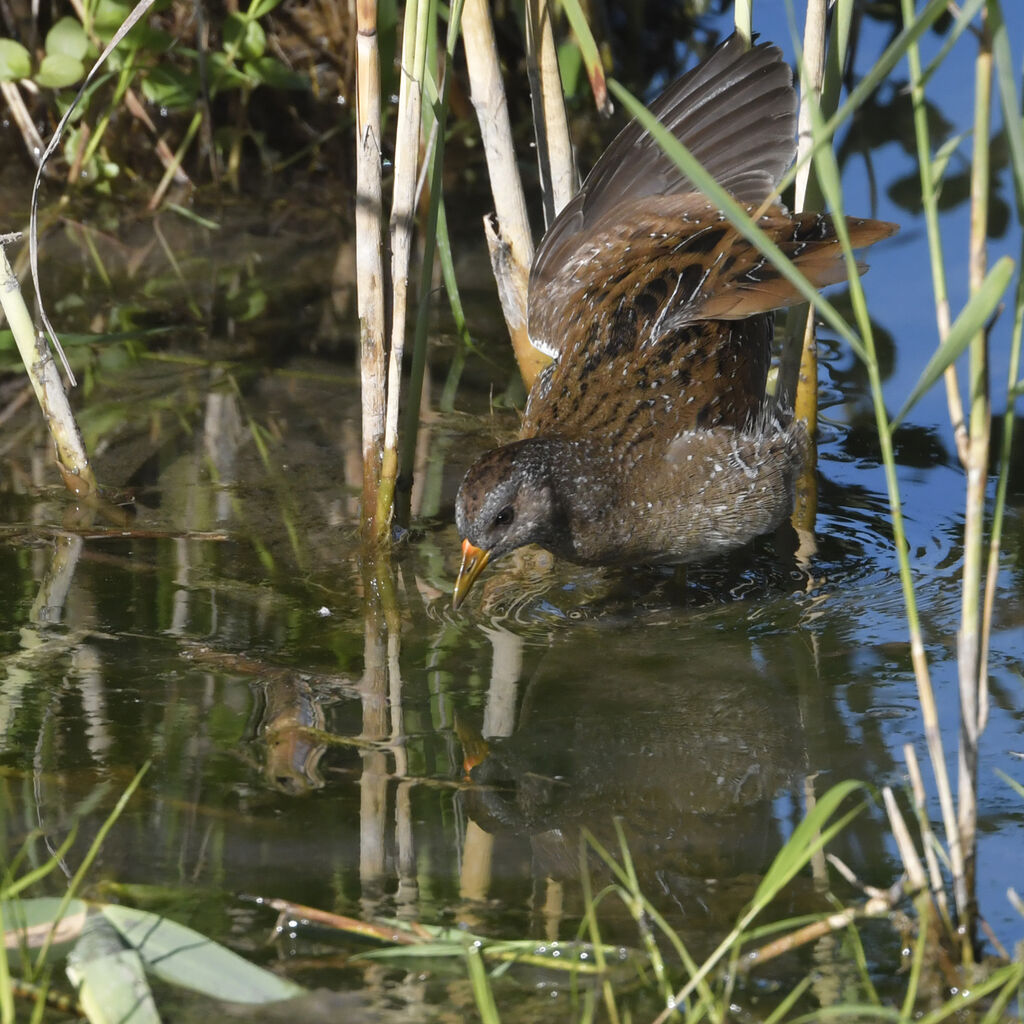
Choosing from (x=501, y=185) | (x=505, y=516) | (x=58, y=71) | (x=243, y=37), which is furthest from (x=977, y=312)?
(x=243, y=37)

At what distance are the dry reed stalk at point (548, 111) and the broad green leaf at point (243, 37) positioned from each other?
188cm

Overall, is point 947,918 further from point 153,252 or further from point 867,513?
point 153,252

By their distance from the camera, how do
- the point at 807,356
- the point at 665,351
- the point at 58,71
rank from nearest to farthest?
the point at 665,351 < the point at 807,356 < the point at 58,71

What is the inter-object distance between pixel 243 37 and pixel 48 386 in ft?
7.75

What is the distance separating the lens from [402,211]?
11.3ft

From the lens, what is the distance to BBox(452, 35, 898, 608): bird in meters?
3.41

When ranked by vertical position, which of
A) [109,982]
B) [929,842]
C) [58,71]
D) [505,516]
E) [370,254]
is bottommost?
[109,982]

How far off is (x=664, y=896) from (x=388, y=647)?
3.73 ft

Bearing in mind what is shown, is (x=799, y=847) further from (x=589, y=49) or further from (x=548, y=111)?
(x=548, y=111)

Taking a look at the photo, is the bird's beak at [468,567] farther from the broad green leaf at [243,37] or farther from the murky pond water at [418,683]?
the broad green leaf at [243,37]

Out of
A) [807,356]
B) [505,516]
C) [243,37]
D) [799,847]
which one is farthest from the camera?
[243,37]

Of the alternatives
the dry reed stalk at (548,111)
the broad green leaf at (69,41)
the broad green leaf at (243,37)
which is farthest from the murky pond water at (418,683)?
the broad green leaf at (243,37)

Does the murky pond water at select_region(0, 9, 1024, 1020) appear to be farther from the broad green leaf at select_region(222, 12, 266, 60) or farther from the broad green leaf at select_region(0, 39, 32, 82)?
the broad green leaf at select_region(222, 12, 266, 60)

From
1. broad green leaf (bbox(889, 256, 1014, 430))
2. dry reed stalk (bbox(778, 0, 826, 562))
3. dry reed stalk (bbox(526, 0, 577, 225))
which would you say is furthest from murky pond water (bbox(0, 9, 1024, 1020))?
broad green leaf (bbox(889, 256, 1014, 430))
